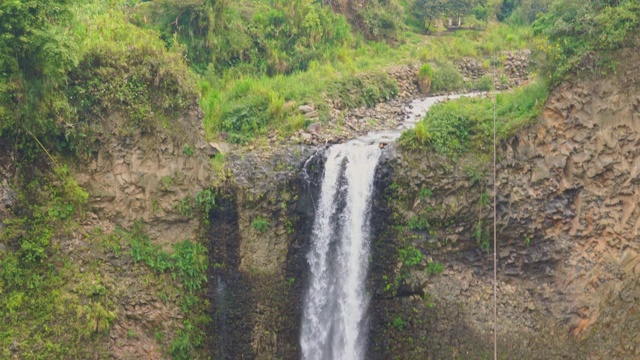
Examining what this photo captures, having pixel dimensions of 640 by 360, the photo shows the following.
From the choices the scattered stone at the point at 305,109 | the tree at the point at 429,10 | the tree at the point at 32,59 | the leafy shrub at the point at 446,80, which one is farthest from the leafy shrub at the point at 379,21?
the tree at the point at 32,59

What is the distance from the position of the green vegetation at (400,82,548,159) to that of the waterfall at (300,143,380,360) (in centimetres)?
133

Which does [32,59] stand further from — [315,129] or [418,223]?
[418,223]

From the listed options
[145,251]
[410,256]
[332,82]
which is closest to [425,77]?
[332,82]

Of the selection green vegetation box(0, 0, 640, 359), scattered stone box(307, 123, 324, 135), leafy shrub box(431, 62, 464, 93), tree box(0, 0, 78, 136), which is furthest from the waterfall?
leafy shrub box(431, 62, 464, 93)

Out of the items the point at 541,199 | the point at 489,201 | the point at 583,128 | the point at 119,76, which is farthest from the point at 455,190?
the point at 119,76

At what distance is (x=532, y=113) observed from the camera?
16031 mm

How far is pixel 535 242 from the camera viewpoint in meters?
15.8

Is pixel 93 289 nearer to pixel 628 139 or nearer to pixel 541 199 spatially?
pixel 541 199

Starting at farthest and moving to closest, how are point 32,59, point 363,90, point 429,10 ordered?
point 429,10
point 363,90
point 32,59

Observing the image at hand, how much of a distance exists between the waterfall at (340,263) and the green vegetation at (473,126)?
1.33 m

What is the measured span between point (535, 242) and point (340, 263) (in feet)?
15.9

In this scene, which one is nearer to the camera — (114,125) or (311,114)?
(114,125)

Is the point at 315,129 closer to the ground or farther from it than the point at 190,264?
farther from it

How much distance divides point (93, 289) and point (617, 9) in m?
13.9
